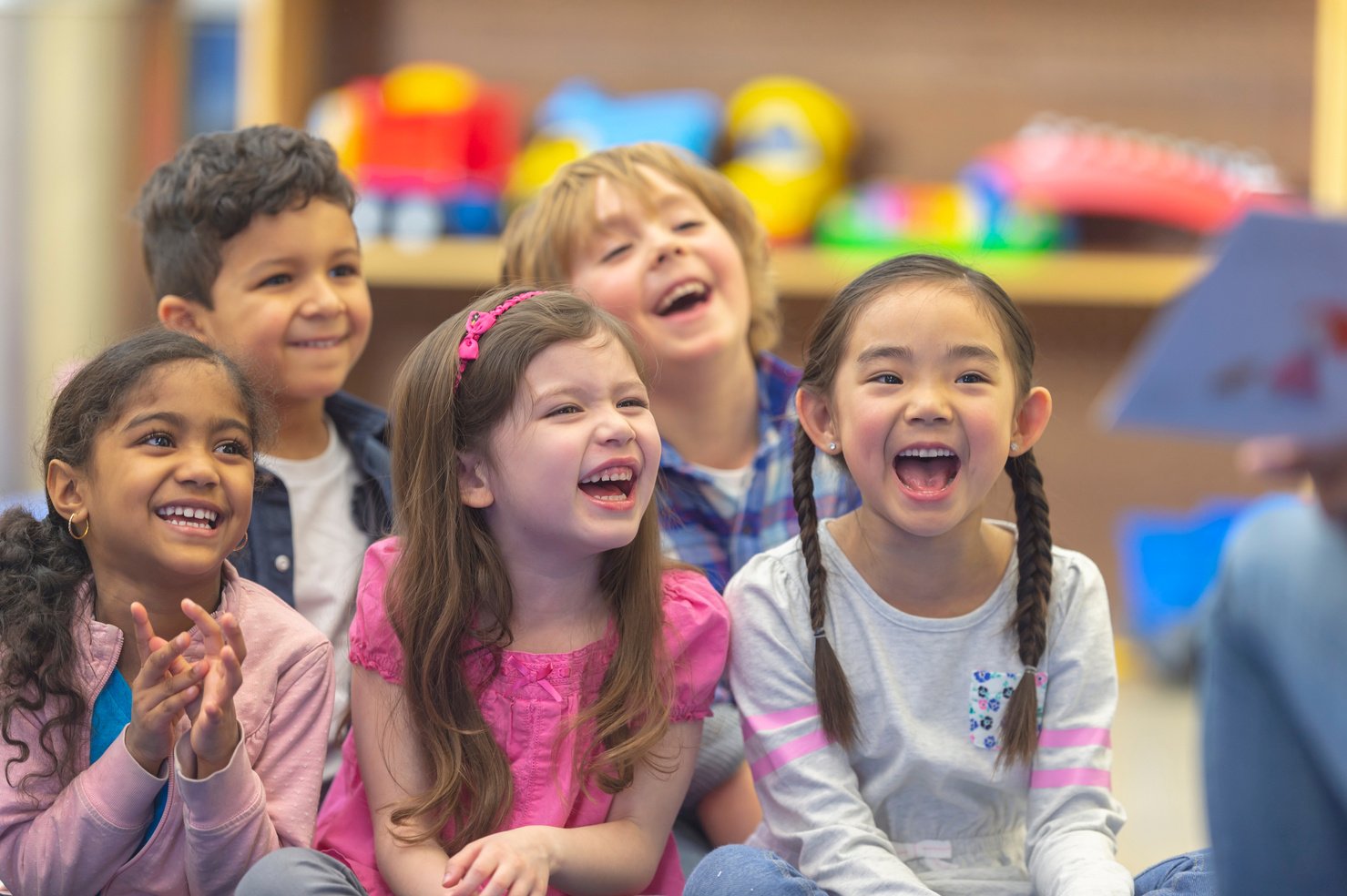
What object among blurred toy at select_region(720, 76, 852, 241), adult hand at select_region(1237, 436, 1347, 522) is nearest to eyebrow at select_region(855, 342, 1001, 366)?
adult hand at select_region(1237, 436, 1347, 522)

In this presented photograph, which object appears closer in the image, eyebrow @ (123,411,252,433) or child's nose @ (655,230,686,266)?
eyebrow @ (123,411,252,433)

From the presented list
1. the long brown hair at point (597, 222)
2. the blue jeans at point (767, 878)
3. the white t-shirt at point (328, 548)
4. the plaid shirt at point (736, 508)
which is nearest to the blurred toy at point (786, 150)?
the long brown hair at point (597, 222)

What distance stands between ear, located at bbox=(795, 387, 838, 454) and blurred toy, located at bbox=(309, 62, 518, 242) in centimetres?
160

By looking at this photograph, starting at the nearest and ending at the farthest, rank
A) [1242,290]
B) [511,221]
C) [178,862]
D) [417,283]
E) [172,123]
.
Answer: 1. [1242,290]
2. [178,862]
3. [511,221]
4. [417,283]
5. [172,123]

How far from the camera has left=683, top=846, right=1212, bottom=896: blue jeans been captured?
102cm

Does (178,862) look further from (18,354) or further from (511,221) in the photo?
(18,354)

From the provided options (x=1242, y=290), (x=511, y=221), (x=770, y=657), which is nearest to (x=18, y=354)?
(x=511, y=221)

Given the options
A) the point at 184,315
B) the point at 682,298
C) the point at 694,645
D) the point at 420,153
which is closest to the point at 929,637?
the point at 694,645

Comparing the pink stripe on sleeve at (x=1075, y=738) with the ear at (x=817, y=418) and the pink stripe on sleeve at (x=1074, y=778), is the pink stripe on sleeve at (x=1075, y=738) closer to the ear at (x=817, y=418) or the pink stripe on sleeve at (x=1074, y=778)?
the pink stripe on sleeve at (x=1074, y=778)

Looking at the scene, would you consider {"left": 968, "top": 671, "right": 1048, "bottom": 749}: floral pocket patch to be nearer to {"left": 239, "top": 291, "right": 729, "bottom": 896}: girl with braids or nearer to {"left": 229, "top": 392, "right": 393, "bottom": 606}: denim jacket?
{"left": 239, "top": 291, "right": 729, "bottom": 896}: girl with braids

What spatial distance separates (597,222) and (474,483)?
0.45 m

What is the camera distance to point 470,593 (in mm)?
1161

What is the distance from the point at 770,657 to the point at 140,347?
1.75 ft

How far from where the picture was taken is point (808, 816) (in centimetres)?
111
